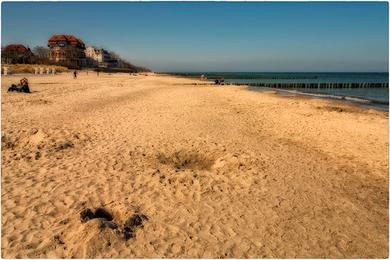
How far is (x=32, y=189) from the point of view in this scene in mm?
6367

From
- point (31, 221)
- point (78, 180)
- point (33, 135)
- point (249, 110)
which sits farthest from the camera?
point (249, 110)

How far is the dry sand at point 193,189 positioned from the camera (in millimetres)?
4832

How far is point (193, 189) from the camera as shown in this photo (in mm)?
6676

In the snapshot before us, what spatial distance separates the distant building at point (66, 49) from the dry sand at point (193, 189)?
10706cm

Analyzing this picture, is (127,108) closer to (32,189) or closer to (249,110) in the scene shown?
(249,110)

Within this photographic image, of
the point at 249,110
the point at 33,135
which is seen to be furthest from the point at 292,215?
the point at 249,110

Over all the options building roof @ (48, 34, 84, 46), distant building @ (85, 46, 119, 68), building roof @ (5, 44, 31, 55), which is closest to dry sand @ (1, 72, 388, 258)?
building roof @ (5, 44, 31, 55)

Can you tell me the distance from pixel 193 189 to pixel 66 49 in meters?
117

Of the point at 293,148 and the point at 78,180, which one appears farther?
the point at 293,148

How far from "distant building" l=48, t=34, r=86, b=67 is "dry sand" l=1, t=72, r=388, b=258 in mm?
107057

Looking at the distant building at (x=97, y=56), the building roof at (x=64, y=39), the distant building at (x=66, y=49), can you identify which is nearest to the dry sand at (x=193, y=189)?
the distant building at (x=66, y=49)

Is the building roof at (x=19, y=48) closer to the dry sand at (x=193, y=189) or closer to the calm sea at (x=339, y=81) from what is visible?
the calm sea at (x=339, y=81)

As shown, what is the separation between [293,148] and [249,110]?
8.09 meters

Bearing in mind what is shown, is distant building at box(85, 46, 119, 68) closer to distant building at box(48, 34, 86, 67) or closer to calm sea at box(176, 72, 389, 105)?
distant building at box(48, 34, 86, 67)
